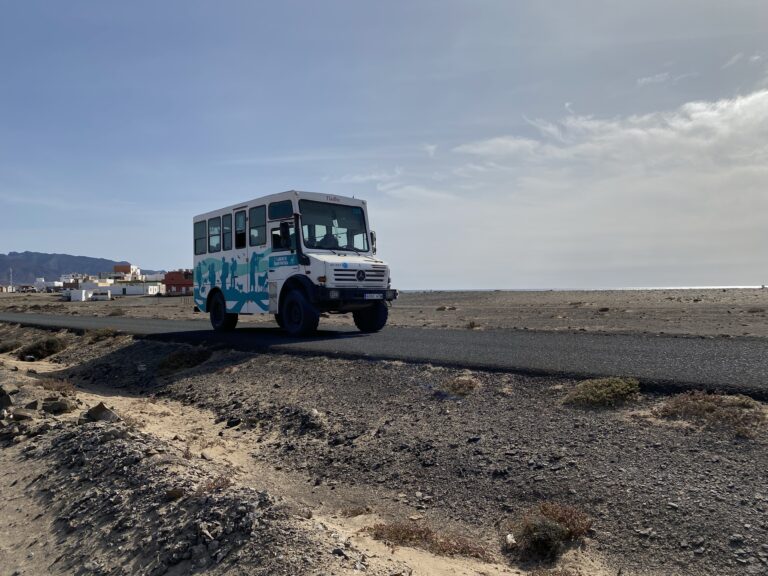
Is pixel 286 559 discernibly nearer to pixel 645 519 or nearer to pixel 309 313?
pixel 645 519

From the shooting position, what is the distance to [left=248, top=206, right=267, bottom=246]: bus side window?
17.2m

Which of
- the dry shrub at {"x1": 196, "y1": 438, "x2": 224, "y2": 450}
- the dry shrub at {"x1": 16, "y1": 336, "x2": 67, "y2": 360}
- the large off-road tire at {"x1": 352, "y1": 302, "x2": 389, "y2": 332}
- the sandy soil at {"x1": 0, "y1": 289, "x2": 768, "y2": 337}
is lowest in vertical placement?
the dry shrub at {"x1": 196, "y1": 438, "x2": 224, "y2": 450}

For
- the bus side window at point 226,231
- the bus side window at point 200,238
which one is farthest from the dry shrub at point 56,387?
the bus side window at point 200,238

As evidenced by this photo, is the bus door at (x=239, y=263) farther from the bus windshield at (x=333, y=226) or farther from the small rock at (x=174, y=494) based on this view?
the small rock at (x=174, y=494)

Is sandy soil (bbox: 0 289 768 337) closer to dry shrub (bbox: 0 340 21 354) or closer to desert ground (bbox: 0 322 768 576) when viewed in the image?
desert ground (bbox: 0 322 768 576)

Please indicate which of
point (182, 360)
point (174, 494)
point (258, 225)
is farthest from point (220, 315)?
point (174, 494)

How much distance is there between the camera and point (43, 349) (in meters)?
21.9

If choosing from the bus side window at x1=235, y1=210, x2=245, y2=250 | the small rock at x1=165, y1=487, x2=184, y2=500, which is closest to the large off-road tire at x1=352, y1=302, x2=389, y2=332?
the bus side window at x1=235, y1=210, x2=245, y2=250

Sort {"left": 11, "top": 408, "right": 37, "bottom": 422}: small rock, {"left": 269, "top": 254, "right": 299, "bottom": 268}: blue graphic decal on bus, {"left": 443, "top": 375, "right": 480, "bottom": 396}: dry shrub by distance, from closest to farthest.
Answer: {"left": 443, "top": 375, "right": 480, "bottom": 396}: dry shrub → {"left": 11, "top": 408, "right": 37, "bottom": 422}: small rock → {"left": 269, "top": 254, "right": 299, "bottom": 268}: blue graphic decal on bus

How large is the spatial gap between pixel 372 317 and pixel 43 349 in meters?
12.7

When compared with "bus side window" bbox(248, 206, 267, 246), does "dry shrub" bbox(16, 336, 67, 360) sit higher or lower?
lower

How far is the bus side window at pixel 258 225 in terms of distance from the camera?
17.2 metres

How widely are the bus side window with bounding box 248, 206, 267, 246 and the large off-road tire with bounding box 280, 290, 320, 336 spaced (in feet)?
6.48

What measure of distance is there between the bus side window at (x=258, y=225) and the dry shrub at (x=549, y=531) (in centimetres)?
1274
